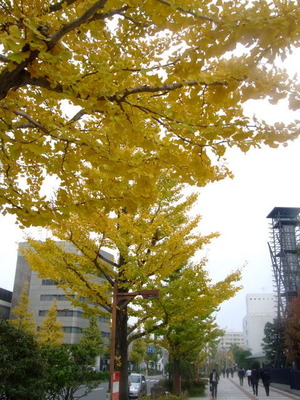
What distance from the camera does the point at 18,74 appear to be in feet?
9.15

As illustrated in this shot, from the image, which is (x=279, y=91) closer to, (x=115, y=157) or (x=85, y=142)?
(x=115, y=157)

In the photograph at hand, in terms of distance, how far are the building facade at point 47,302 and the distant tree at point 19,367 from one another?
41.2m

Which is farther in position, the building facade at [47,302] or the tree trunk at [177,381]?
the building facade at [47,302]

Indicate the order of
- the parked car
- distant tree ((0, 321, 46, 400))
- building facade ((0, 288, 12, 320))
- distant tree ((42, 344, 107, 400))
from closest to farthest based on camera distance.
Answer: distant tree ((0, 321, 46, 400))
distant tree ((42, 344, 107, 400))
the parked car
building facade ((0, 288, 12, 320))

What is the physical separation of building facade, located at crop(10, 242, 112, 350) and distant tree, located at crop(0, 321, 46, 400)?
1620 inches

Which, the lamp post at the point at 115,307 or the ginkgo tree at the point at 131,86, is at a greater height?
the ginkgo tree at the point at 131,86

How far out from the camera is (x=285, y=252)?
3288 cm

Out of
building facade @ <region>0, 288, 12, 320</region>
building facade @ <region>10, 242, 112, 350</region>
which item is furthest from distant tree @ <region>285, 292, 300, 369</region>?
building facade @ <region>0, 288, 12, 320</region>

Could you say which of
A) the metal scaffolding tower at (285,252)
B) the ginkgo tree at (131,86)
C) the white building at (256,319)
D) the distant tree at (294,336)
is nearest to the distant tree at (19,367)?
the ginkgo tree at (131,86)

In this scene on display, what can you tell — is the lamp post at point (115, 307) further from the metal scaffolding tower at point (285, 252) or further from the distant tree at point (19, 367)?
the metal scaffolding tower at point (285, 252)

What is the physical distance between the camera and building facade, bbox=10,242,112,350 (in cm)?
A: 4881

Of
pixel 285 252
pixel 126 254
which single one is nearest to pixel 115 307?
pixel 126 254

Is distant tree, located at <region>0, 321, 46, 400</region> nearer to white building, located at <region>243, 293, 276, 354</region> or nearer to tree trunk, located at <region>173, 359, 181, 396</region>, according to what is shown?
tree trunk, located at <region>173, 359, 181, 396</region>

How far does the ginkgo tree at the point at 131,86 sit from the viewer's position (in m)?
2.44
